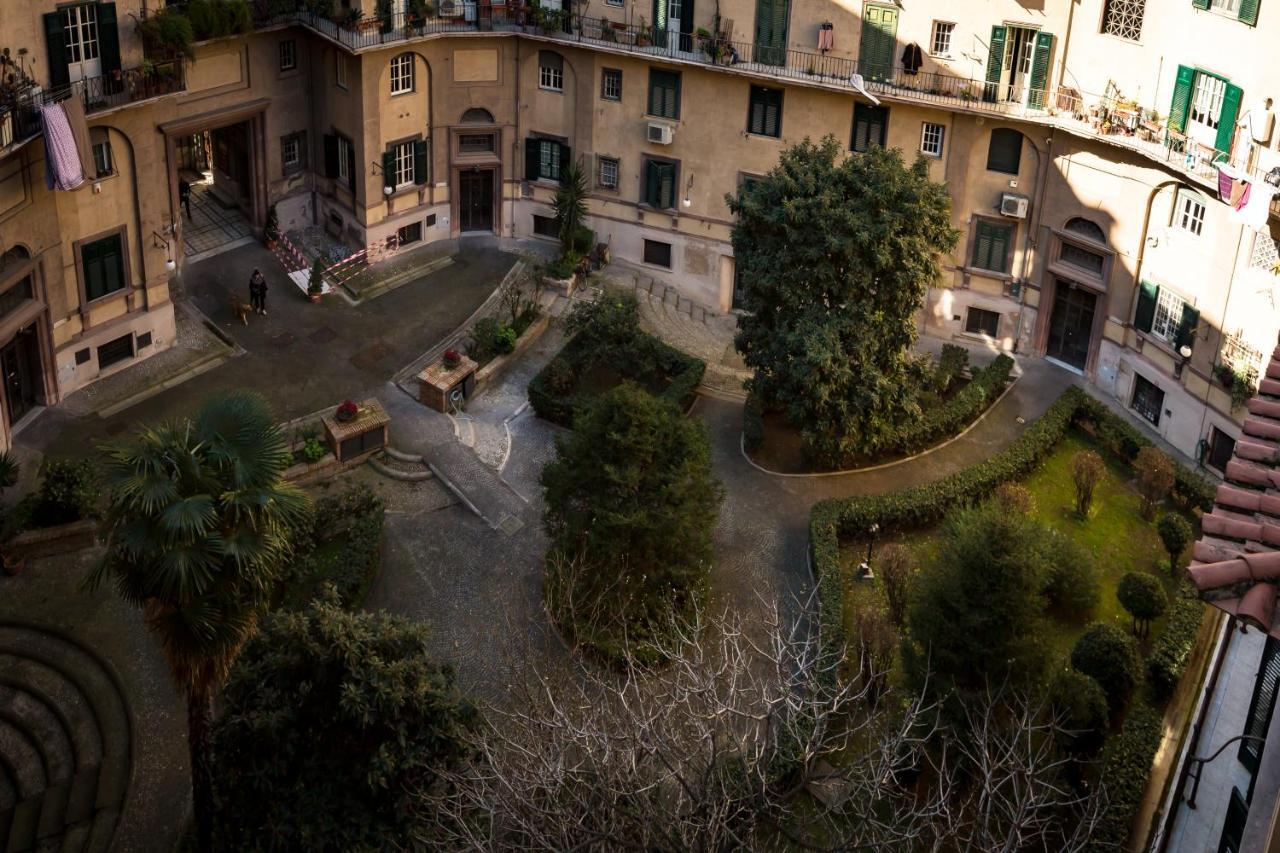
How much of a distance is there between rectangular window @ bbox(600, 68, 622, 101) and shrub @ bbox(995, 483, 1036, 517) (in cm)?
2294

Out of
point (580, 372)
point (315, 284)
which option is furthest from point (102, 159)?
point (580, 372)

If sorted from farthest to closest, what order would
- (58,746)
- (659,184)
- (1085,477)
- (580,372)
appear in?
1. (659,184)
2. (580,372)
3. (1085,477)
4. (58,746)

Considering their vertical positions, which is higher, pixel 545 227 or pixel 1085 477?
pixel 545 227

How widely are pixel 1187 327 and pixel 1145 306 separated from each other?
2.22m

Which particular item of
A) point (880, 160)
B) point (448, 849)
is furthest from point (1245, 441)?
point (880, 160)

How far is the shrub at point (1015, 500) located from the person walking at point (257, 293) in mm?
28201

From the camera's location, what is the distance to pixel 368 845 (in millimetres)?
36281

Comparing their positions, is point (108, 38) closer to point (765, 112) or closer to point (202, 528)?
point (765, 112)

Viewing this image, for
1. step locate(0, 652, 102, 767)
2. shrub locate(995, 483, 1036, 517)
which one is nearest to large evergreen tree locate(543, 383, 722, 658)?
shrub locate(995, 483, 1036, 517)

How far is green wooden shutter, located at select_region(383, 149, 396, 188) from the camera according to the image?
2511 inches

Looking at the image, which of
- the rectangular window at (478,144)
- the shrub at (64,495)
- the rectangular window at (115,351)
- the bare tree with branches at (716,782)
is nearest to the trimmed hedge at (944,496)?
the bare tree with branches at (716,782)

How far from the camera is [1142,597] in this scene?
47469mm

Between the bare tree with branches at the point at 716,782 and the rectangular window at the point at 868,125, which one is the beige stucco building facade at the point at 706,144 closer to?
the rectangular window at the point at 868,125

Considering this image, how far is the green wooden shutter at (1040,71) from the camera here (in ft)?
189
